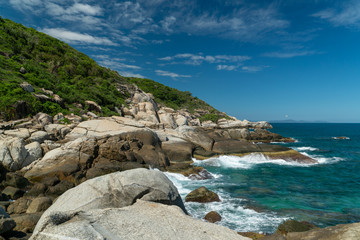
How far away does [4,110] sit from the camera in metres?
21.4

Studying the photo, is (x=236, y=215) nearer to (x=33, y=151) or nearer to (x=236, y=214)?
(x=236, y=214)

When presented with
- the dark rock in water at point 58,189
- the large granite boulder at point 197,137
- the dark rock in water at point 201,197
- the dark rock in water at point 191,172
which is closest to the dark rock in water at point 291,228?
the dark rock in water at point 201,197

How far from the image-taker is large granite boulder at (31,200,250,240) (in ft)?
16.3

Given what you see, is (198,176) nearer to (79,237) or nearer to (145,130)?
(145,130)

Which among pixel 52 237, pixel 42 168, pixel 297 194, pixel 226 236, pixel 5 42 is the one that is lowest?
pixel 297 194

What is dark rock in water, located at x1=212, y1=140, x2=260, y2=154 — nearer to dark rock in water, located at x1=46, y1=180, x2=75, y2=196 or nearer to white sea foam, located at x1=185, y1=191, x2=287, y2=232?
white sea foam, located at x1=185, y1=191, x2=287, y2=232

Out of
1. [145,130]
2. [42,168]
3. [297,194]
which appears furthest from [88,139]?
[297,194]

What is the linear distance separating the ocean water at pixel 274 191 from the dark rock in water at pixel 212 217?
44 centimetres

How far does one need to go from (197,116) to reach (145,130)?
5401 centimetres

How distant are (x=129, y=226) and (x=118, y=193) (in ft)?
8.69

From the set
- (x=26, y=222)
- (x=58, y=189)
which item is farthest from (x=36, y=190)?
(x=26, y=222)

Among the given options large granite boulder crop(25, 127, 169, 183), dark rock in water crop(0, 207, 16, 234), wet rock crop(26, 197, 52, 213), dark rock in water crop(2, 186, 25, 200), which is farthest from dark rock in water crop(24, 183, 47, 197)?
dark rock in water crop(0, 207, 16, 234)

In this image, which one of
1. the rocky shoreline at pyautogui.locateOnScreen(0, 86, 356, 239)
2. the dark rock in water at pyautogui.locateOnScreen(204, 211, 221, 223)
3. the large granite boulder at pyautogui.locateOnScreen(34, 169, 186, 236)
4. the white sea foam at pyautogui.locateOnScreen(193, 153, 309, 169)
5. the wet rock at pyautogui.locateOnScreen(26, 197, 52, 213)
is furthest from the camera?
the white sea foam at pyautogui.locateOnScreen(193, 153, 309, 169)

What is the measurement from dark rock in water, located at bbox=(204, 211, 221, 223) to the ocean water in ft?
1.43
